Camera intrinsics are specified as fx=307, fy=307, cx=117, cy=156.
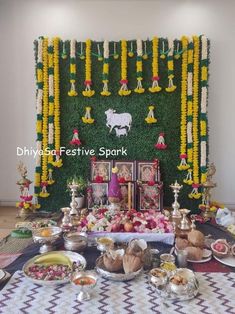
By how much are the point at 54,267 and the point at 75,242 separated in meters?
0.37

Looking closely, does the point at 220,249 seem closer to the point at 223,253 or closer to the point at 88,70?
the point at 223,253

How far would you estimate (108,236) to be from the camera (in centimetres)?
251

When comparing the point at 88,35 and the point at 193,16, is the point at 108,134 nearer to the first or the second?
the point at 88,35

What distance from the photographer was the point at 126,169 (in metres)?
3.96

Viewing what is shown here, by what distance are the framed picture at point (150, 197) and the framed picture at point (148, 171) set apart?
0.15 meters

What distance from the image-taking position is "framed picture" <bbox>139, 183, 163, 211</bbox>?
3725 millimetres

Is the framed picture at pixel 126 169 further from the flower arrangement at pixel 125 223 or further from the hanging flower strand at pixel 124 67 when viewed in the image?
the flower arrangement at pixel 125 223

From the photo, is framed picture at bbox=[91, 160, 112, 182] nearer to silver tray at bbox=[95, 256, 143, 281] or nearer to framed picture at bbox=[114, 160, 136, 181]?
framed picture at bbox=[114, 160, 136, 181]

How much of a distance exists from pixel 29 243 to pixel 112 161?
1668 millimetres

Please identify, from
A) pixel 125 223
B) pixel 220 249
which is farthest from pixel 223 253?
pixel 125 223

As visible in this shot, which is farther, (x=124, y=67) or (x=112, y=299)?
(x=124, y=67)

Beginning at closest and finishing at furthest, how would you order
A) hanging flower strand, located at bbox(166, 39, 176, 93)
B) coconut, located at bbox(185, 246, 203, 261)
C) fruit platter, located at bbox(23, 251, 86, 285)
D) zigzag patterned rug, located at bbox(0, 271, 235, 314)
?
zigzag patterned rug, located at bbox(0, 271, 235, 314), fruit platter, located at bbox(23, 251, 86, 285), coconut, located at bbox(185, 246, 203, 261), hanging flower strand, located at bbox(166, 39, 176, 93)

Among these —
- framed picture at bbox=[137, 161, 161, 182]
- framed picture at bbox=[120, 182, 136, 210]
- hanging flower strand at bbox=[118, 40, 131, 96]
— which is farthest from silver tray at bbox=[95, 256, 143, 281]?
hanging flower strand at bbox=[118, 40, 131, 96]

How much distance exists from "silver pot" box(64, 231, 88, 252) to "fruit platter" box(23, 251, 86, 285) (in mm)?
158
